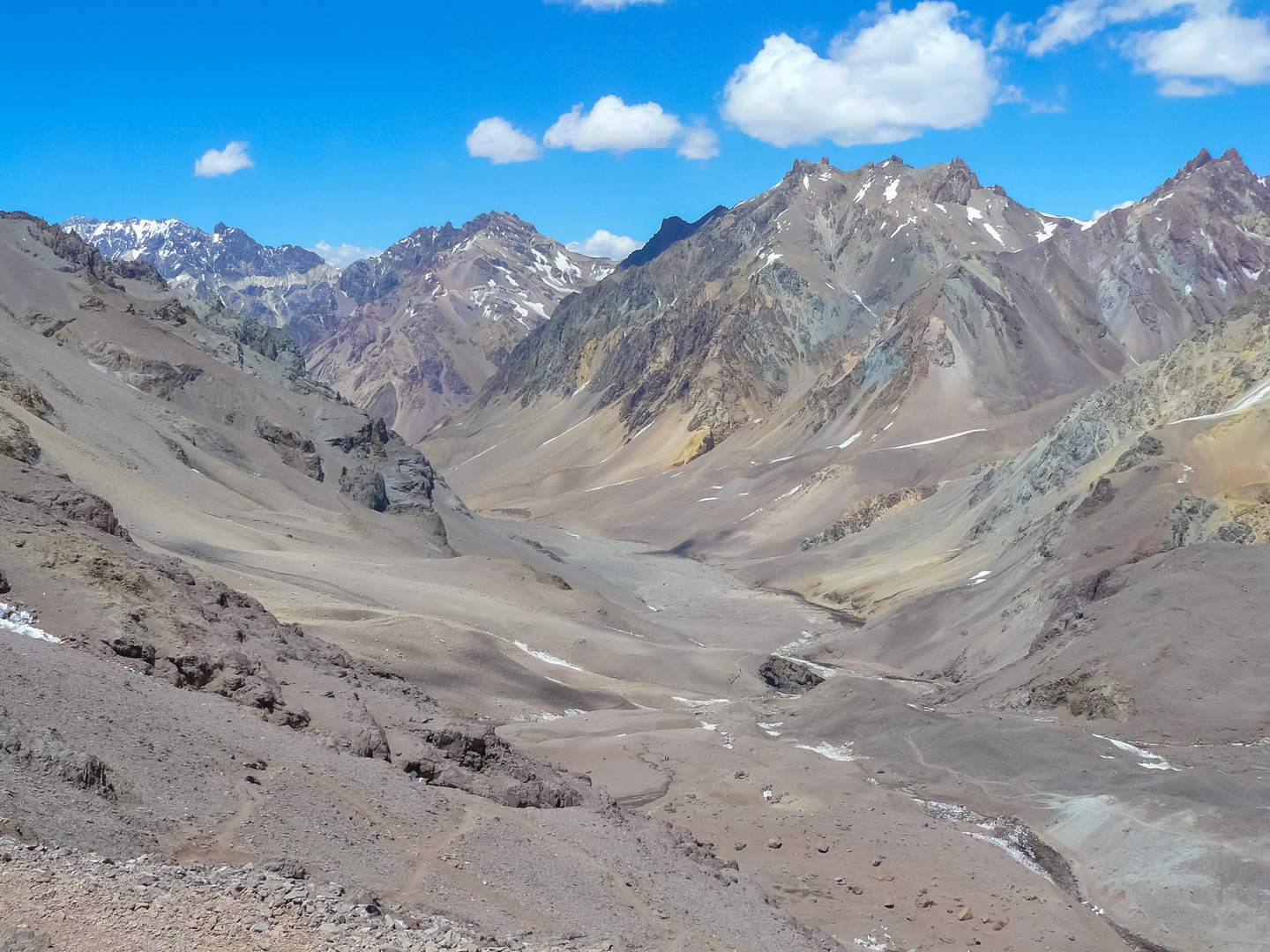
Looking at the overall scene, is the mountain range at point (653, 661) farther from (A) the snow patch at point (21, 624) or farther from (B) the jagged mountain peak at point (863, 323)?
(B) the jagged mountain peak at point (863, 323)

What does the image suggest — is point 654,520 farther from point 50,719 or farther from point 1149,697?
point 50,719

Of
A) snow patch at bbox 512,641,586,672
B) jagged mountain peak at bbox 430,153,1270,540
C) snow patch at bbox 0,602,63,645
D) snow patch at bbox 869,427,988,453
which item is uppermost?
jagged mountain peak at bbox 430,153,1270,540

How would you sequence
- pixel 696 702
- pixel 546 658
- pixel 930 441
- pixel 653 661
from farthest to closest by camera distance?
pixel 930 441, pixel 653 661, pixel 546 658, pixel 696 702

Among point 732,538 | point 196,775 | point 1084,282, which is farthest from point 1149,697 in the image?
point 1084,282

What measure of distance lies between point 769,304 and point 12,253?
9681cm

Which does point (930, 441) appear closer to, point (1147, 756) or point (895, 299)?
point (895, 299)

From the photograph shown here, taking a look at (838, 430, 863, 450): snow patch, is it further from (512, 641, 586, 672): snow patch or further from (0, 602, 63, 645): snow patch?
(0, 602, 63, 645): snow patch

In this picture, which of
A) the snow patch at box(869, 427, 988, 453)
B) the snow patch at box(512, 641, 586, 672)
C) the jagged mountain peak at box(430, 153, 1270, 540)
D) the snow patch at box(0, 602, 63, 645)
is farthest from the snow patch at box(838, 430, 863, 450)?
the snow patch at box(0, 602, 63, 645)

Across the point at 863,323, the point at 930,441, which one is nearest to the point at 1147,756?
the point at 930,441

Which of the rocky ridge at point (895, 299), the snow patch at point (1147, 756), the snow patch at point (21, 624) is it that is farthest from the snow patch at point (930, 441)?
the snow patch at point (21, 624)

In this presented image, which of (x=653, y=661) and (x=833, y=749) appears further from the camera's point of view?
(x=653, y=661)

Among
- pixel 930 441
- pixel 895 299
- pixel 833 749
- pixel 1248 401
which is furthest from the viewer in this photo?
pixel 895 299

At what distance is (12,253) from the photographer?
64.4 metres

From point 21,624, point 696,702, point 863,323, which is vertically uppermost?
point 863,323
